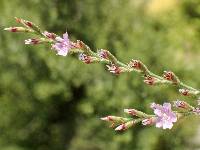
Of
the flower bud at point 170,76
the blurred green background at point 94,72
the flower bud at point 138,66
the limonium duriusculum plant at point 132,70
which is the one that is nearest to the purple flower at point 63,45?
the limonium duriusculum plant at point 132,70

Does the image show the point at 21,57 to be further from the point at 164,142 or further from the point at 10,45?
the point at 164,142

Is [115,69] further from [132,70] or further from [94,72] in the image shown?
[94,72]

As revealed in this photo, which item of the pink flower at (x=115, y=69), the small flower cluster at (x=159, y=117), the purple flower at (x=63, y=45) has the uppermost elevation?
the purple flower at (x=63, y=45)

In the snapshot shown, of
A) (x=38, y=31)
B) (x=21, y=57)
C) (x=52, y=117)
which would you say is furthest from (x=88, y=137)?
(x=38, y=31)

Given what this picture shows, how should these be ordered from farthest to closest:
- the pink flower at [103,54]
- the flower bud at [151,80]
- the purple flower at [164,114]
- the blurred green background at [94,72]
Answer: the blurred green background at [94,72], the pink flower at [103,54], the flower bud at [151,80], the purple flower at [164,114]

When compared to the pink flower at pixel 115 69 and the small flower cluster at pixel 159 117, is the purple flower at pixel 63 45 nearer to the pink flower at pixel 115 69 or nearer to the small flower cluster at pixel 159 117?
the pink flower at pixel 115 69

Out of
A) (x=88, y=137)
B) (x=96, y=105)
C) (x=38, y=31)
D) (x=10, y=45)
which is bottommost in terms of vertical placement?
(x=88, y=137)

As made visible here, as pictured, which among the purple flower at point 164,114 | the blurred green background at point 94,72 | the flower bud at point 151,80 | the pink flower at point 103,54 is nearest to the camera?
the purple flower at point 164,114
